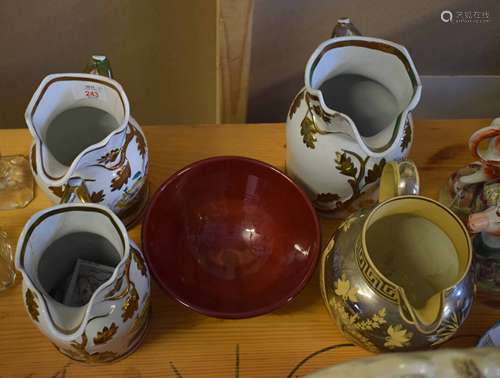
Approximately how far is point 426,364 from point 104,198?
330 millimetres

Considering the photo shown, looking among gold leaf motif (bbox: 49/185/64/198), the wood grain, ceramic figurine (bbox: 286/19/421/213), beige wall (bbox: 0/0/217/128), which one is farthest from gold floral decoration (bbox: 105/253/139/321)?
beige wall (bbox: 0/0/217/128)

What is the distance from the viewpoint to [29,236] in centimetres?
45

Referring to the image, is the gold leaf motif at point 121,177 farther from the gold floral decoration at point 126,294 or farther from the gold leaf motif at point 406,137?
the gold leaf motif at point 406,137

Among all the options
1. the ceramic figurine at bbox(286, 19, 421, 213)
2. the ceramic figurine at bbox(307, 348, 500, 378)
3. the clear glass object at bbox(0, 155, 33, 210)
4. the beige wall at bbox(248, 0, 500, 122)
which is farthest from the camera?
the beige wall at bbox(248, 0, 500, 122)

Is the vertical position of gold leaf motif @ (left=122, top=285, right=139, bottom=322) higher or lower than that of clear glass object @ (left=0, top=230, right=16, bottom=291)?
higher

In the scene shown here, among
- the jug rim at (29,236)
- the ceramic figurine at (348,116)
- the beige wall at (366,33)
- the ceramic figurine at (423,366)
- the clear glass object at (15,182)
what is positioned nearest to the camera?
the ceramic figurine at (423,366)

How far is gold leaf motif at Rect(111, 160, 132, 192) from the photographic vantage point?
52cm

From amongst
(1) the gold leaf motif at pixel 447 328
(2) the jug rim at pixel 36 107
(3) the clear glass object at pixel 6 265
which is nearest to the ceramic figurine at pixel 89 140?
(2) the jug rim at pixel 36 107

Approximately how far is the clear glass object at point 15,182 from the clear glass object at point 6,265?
4 centimetres

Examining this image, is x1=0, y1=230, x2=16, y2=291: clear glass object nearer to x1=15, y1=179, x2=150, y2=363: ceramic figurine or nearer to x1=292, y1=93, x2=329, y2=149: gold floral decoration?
x1=15, y1=179, x2=150, y2=363: ceramic figurine

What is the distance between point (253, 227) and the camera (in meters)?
0.62

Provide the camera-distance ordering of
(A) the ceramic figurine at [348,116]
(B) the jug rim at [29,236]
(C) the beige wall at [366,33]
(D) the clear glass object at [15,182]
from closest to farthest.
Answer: (B) the jug rim at [29,236]
(A) the ceramic figurine at [348,116]
(D) the clear glass object at [15,182]
(C) the beige wall at [366,33]

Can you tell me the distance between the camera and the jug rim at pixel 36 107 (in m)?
0.47

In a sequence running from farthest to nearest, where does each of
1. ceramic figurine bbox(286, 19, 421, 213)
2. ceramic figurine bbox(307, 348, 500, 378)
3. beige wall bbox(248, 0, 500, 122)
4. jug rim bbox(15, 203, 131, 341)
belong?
beige wall bbox(248, 0, 500, 122) → ceramic figurine bbox(286, 19, 421, 213) → jug rim bbox(15, 203, 131, 341) → ceramic figurine bbox(307, 348, 500, 378)
